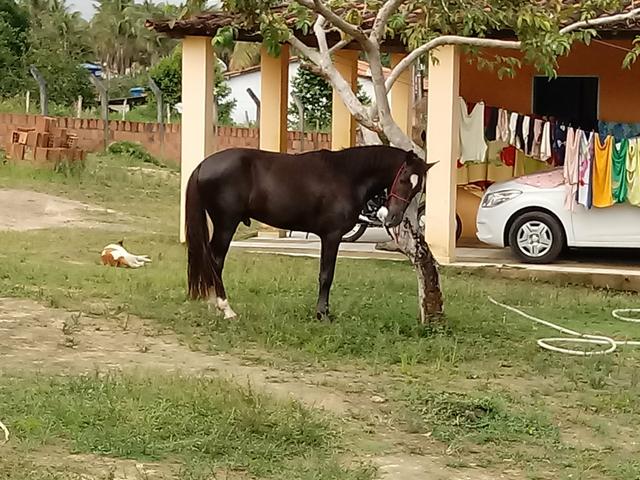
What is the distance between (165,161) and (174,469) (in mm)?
20718

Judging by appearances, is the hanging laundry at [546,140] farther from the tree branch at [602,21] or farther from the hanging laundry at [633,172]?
the tree branch at [602,21]

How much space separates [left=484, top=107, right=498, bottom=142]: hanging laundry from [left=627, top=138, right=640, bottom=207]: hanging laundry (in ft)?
5.79

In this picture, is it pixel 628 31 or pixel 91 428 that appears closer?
pixel 91 428

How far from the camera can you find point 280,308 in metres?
8.98

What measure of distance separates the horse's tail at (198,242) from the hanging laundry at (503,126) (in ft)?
18.3

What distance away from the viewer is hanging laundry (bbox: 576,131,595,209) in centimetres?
1220

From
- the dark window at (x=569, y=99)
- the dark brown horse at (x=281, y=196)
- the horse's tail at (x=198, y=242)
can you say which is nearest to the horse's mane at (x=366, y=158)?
the dark brown horse at (x=281, y=196)

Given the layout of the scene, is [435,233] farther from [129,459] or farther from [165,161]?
[165,161]

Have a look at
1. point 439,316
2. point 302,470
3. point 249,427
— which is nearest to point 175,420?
point 249,427

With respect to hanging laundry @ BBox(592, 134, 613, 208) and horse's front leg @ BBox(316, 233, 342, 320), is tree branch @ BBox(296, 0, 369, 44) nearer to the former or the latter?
horse's front leg @ BBox(316, 233, 342, 320)

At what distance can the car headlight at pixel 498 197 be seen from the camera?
12.6 m

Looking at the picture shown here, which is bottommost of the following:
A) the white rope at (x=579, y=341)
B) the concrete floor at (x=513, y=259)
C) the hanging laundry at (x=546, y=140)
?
the white rope at (x=579, y=341)

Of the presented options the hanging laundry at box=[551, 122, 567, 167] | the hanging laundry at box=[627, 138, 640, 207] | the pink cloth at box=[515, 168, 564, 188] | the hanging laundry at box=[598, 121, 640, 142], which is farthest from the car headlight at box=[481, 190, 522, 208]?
the hanging laundry at box=[598, 121, 640, 142]

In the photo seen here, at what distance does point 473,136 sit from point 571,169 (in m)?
1.42
